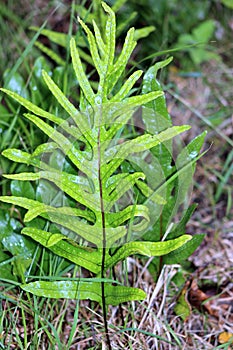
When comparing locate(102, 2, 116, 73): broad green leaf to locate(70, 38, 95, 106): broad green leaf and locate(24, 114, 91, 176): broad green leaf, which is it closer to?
locate(70, 38, 95, 106): broad green leaf

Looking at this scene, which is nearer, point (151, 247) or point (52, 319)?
point (151, 247)

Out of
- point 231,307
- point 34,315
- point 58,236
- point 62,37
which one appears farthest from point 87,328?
point 62,37

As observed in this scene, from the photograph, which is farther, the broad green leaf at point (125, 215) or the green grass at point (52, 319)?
the green grass at point (52, 319)

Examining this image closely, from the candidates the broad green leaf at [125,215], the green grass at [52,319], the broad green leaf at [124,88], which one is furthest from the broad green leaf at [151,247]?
the broad green leaf at [124,88]

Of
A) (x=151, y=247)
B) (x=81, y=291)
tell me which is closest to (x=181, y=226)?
(x=151, y=247)

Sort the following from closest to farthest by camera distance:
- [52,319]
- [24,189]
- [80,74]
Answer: [80,74]
[52,319]
[24,189]

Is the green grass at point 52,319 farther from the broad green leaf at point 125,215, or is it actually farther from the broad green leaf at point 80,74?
the broad green leaf at point 80,74

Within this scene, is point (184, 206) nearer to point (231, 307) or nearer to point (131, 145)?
point (231, 307)

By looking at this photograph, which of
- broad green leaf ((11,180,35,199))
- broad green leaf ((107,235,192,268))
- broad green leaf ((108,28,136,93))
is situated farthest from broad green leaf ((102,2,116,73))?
broad green leaf ((11,180,35,199))

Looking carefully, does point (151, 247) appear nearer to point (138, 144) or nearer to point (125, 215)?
point (125, 215)
